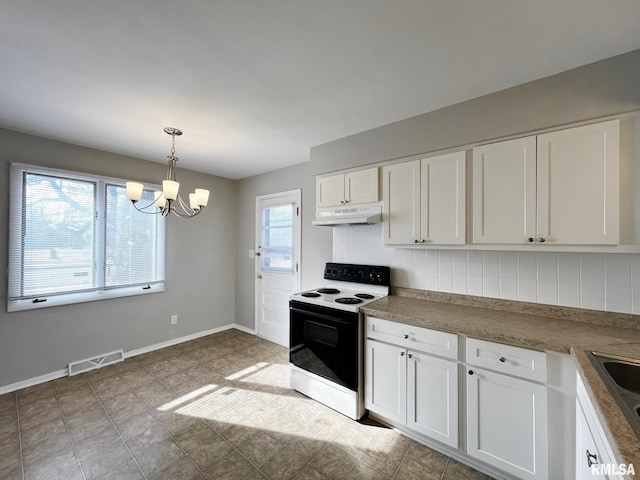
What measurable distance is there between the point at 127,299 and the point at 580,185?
171 inches

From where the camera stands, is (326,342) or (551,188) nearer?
(551,188)

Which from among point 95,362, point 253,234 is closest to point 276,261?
point 253,234

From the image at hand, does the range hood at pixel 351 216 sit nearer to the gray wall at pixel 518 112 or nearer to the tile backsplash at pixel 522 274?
the tile backsplash at pixel 522 274

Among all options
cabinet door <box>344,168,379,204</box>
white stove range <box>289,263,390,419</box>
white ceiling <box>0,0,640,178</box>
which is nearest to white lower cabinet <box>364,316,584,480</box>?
white stove range <box>289,263,390,419</box>

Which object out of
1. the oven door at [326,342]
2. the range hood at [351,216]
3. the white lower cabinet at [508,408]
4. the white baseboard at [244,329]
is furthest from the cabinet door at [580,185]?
the white baseboard at [244,329]

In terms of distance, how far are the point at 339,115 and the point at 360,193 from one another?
27.7 inches

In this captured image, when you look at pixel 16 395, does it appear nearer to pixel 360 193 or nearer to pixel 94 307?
pixel 94 307

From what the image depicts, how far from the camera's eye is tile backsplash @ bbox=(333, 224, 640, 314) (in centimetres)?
168

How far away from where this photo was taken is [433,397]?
1787 mm

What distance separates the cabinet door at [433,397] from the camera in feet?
5.61

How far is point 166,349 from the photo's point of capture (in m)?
3.49

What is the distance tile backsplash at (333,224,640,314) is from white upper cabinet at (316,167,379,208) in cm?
38

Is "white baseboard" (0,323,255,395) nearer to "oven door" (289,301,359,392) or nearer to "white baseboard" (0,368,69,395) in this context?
"white baseboard" (0,368,69,395)

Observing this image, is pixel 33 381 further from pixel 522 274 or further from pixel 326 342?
pixel 522 274
